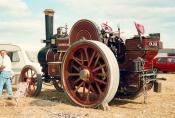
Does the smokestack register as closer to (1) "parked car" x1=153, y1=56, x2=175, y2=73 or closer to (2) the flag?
(2) the flag

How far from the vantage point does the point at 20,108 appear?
815 centimetres

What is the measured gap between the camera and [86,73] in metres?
8.30

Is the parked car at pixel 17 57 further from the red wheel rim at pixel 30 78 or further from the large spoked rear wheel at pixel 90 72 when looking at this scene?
the large spoked rear wheel at pixel 90 72

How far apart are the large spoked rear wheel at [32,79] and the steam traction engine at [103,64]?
169 centimetres

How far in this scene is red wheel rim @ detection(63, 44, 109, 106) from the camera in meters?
8.19

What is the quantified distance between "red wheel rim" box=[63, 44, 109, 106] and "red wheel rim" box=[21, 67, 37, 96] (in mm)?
2113

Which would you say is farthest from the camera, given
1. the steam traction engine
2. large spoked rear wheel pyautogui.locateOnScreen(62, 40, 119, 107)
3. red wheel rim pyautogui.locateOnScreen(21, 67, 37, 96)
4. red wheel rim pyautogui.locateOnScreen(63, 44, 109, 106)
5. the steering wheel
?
red wheel rim pyautogui.locateOnScreen(21, 67, 37, 96)

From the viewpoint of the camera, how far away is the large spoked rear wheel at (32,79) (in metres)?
10.5

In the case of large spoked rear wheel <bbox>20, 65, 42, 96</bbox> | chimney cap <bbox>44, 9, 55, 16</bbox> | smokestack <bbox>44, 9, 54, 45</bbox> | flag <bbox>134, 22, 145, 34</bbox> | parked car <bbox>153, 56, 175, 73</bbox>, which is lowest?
large spoked rear wheel <bbox>20, 65, 42, 96</bbox>

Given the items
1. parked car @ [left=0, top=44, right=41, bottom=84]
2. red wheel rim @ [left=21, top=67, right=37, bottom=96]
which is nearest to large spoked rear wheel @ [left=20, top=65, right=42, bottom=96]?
red wheel rim @ [left=21, top=67, right=37, bottom=96]

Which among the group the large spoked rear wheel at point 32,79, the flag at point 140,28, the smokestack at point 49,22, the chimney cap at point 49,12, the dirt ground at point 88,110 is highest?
the chimney cap at point 49,12

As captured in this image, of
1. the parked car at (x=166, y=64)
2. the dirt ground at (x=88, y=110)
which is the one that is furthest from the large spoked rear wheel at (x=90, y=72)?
the parked car at (x=166, y=64)

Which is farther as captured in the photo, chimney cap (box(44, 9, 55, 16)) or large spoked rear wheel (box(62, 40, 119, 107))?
chimney cap (box(44, 9, 55, 16))

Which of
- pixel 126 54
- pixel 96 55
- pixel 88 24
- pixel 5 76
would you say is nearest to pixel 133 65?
pixel 126 54
